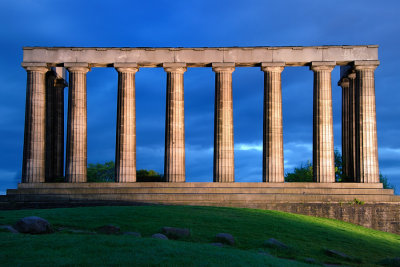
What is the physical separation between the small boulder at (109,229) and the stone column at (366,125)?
3886 cm

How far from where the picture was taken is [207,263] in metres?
21.1

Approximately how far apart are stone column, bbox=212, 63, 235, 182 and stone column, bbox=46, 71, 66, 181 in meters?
24.1

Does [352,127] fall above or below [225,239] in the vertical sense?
above

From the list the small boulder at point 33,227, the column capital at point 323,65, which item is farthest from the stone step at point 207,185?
the small boulder at point 33,227

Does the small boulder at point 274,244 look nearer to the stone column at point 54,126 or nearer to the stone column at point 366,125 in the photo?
the stone column at point 366,125

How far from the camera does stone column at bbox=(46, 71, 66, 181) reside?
6525 centimetres

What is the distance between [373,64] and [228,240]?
39927mm

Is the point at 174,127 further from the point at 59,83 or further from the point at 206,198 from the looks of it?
the point at 59,83

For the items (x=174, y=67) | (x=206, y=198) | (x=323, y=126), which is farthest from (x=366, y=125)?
(x=174, y=67)

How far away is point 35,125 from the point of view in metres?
59.9

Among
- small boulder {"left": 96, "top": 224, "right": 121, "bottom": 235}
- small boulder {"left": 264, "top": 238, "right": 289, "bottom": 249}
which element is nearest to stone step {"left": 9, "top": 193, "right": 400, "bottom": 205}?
small boulder {"left": 264, "top": 238, "right": 289, "bottom": 249}

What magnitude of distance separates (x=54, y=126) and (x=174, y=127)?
19.7 meters

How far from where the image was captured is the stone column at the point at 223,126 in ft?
188

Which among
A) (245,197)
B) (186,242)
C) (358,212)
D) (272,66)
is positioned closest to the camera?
(186,242)
